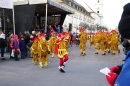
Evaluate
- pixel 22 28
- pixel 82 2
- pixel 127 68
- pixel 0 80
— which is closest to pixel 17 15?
pixel 22 28

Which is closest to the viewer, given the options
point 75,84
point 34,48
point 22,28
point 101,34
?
point 75,84

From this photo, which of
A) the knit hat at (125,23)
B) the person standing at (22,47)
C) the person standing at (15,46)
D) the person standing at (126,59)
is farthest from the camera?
the person standing at (22,47)

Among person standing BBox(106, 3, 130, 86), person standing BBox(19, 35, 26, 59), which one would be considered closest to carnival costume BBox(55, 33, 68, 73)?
person standing BBox(19, 35, 26, 59)

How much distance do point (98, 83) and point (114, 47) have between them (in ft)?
32.2

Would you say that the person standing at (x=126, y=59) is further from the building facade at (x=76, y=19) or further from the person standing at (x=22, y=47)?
the building facade at (x=76, y=19)

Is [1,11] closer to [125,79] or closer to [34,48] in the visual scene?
[34,48]

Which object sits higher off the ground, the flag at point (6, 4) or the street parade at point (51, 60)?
the flag at point (6, 4)

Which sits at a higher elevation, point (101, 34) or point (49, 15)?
point (49, 15)

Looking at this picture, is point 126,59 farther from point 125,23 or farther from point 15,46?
point 15,46

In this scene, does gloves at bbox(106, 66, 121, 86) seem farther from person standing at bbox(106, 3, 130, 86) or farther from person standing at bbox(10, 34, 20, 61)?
person standing at bbox(10, 34, 20, 61)

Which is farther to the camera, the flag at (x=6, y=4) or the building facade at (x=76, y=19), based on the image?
the building facade at (x=76, y=19)

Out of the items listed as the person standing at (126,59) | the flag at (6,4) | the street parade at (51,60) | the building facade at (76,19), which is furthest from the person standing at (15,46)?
the building facade at (76,19)

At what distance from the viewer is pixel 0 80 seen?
6656mm

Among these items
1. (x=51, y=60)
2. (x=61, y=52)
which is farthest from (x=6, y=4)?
(x=61, y=52)
